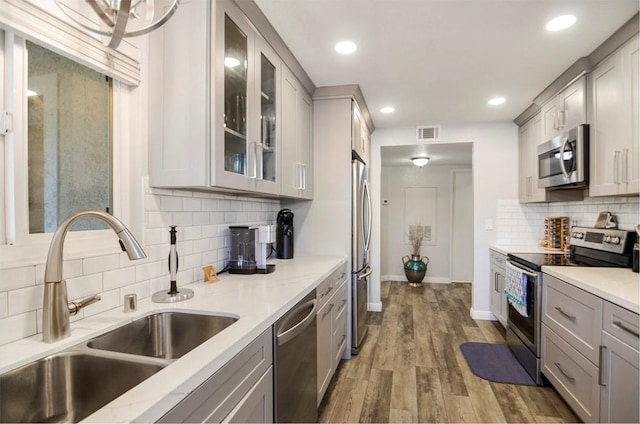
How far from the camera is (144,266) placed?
149 centimetres

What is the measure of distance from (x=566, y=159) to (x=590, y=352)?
149 cm

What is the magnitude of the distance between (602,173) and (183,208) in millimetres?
2726

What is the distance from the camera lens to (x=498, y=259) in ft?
11.8

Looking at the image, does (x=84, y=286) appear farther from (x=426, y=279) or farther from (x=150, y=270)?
(x=426, y=279)

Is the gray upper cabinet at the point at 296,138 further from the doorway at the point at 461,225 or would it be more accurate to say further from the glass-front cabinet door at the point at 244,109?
the doorway at the point at 461,225

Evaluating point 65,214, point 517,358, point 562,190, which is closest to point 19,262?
point 65,214

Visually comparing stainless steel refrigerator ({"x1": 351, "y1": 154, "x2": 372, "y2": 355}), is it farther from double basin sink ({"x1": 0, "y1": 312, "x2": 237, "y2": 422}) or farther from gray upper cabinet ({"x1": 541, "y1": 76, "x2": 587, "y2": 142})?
double basin sink ({"x1": 0, "y1": 312, "x2": 237, "y2": 422})

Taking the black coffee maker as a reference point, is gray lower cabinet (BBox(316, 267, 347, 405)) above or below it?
below

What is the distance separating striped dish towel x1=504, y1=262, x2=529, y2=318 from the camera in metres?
2.61

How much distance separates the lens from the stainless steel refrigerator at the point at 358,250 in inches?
116

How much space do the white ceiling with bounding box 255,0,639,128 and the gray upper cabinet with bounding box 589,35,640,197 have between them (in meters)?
0.20

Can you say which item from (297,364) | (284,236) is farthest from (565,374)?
(284,236)

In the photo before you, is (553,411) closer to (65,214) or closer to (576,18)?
(576,18)

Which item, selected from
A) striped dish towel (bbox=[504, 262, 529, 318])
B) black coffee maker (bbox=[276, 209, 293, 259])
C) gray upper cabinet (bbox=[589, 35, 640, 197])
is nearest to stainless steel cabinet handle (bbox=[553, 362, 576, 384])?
striped dish towel (bbox=[504, 262, 529, 318])
